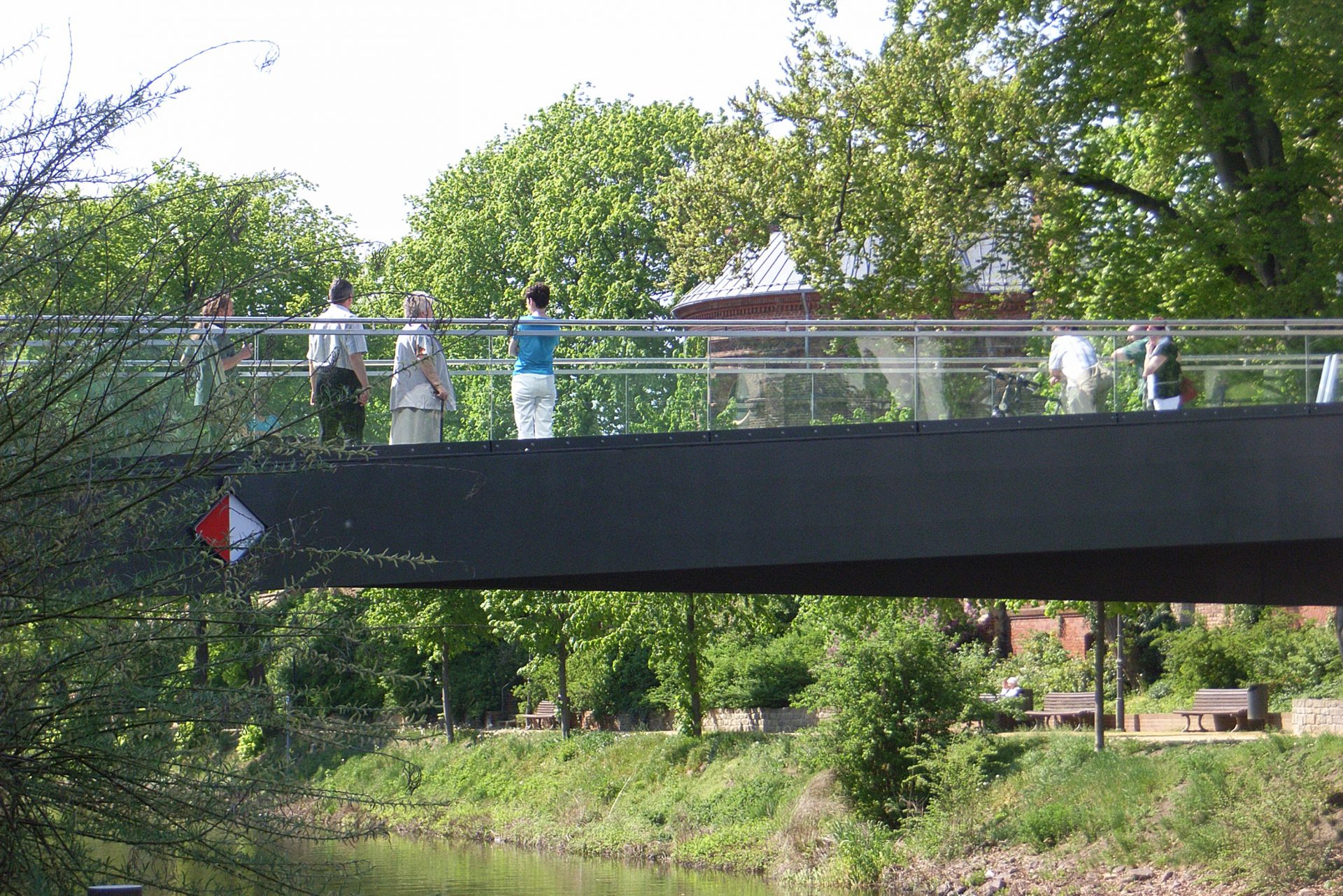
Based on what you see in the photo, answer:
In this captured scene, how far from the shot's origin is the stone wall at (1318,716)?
995 inches

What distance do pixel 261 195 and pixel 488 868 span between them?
923 inches

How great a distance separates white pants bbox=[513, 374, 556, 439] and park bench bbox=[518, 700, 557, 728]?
29553mm

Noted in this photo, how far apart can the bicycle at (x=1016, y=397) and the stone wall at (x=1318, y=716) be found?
14225 millimetres

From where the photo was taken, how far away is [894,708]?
2541cm

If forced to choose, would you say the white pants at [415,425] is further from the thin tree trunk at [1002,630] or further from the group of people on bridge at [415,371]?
the thin tree trunk at [1002,630]

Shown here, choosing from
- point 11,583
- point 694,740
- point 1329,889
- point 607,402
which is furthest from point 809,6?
point 11,583

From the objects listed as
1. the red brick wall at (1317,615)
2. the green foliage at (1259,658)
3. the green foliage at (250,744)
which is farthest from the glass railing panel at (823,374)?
the red brick wall at (1317,615)

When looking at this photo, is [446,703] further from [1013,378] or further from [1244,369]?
[1244,369]

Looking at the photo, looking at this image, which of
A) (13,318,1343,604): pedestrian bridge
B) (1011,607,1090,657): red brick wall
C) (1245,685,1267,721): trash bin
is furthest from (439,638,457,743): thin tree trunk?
(13,318,1343,604): pedestrian bridge

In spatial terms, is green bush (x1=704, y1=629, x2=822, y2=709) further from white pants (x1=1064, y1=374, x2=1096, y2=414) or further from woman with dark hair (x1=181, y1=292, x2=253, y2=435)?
woman with dark hair (x1=181, y1=292, x2=253, y2=435)

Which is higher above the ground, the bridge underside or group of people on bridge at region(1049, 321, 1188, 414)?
group of people on bridge at region(1049, 321, 1188, 414)

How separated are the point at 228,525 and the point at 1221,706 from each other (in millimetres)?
24385

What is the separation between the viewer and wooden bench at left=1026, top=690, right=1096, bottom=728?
31672mm

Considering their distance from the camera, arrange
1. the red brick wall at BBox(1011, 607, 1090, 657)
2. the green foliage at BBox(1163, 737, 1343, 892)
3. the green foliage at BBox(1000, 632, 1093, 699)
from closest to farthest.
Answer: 1. the green foliage at BBox(1163, 737, 1343, 892)
2. the green foliage at BBox(1000, 632, 1093, 699)
3. the red brick wall at BBox(1011, 607, 1090, 657)
